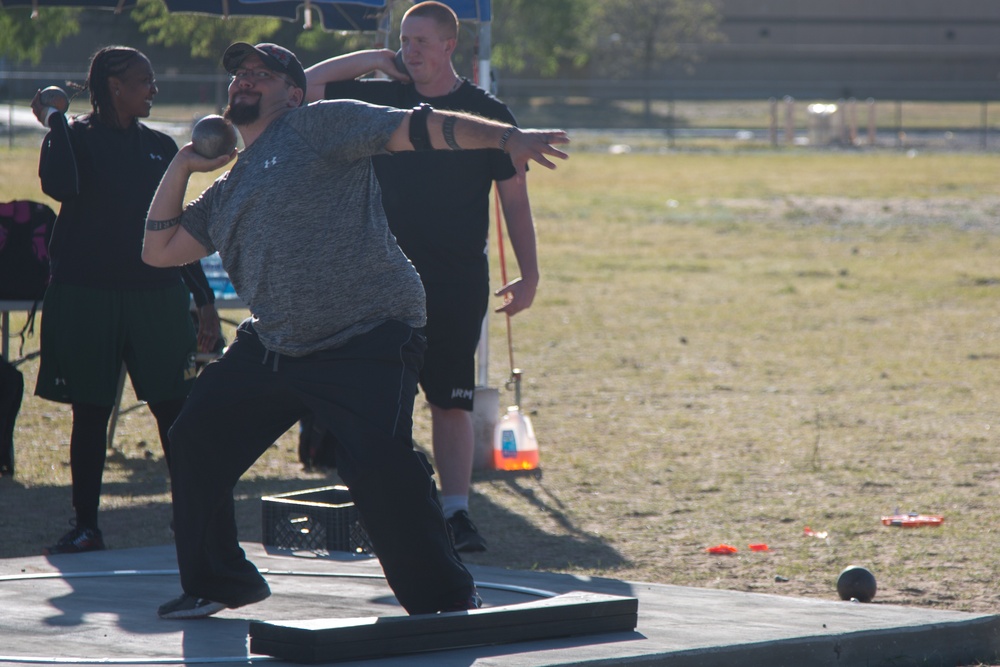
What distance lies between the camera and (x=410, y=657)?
12.9 ft

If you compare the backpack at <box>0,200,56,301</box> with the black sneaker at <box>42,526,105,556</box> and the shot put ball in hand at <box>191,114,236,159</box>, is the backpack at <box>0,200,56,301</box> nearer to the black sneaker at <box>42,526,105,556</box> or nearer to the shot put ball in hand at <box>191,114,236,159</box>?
the black sneaker at <box>42,526,105,556</box>

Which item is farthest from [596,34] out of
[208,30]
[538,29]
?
[208,30]

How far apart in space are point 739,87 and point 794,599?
58.9m

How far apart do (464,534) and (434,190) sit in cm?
149

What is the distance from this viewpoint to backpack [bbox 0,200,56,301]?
7211mm

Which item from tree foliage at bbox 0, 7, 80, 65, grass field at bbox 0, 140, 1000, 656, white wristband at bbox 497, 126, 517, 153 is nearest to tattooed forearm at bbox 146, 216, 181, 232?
white wristband at bbox 497, 126, 517, 153

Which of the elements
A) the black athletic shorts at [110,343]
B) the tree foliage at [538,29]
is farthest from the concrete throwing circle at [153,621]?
the tree foliage at [538,29]

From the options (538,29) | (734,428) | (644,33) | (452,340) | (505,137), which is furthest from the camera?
(644,33)

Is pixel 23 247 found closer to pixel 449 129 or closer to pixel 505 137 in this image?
pixel 449 129

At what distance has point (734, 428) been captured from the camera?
28.5 feet

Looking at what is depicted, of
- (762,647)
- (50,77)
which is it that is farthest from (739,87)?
(762,647)

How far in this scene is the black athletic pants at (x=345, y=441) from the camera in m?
3.98

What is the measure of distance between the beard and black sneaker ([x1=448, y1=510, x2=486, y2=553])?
2445 millimetres

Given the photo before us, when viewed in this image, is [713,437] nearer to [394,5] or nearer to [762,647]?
[394,5]
